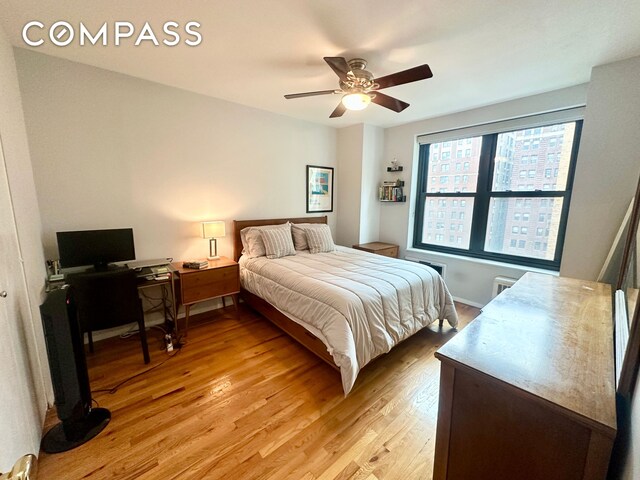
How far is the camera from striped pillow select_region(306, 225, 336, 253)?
3443 mm

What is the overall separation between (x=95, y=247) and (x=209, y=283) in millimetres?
1002

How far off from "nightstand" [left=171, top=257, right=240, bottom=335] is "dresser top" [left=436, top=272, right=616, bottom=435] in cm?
235

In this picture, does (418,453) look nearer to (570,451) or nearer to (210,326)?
(570,451)

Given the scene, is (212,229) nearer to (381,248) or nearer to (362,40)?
(362,40)

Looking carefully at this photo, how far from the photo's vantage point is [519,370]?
904 millimetres

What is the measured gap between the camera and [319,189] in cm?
419

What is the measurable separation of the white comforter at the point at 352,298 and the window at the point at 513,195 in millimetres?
1364

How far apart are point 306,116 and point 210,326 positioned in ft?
9.89

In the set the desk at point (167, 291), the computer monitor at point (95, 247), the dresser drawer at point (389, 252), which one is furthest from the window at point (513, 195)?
the computer monitor at point (95, 247)

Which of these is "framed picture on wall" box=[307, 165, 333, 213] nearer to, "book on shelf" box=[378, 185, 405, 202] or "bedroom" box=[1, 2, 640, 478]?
"bedroom" box=[1, 2, 640, 478]

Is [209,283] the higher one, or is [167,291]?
[209,283]

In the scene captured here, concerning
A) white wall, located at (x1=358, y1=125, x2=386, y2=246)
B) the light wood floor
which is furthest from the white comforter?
white wall, located at (x1=358, y1=125, x2=386, y2=246)

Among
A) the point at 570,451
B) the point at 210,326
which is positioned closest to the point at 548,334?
the point at 570,451

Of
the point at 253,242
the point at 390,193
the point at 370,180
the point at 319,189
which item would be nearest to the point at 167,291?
the point at 253,242
